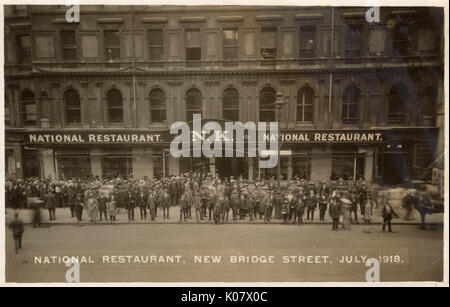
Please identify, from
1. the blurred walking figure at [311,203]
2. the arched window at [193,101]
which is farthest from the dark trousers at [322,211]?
the arched window at [193,101]

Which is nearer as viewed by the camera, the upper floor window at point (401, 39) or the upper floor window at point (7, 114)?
the upper floor window at point (401, 39)

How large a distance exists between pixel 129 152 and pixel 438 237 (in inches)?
285

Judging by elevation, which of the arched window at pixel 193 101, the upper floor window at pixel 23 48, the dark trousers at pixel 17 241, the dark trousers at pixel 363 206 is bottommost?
the dark trousers at pixel 17 241

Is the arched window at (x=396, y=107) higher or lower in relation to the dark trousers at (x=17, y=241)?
higher

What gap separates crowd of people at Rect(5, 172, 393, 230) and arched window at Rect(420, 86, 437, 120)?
6.25 ft

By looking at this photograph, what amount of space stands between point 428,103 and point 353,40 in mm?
2083

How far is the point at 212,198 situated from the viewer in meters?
5.86

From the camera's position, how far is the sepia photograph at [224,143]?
15.8 ft

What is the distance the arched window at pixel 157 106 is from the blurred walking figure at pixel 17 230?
11.4 ft

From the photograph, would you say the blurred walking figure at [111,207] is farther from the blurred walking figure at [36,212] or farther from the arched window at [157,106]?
the arched window at [157,106]

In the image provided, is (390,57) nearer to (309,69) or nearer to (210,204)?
(309,69)

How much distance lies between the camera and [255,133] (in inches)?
211

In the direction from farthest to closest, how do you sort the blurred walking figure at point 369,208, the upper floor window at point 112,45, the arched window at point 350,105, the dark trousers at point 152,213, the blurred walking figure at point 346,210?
the dark trousers at point 152,213 < the blurred walking figure at point 369,208 < the blurred walking figure at point 346,210 < the arched window at point 350,105 < the upper floor window at point 112,45
